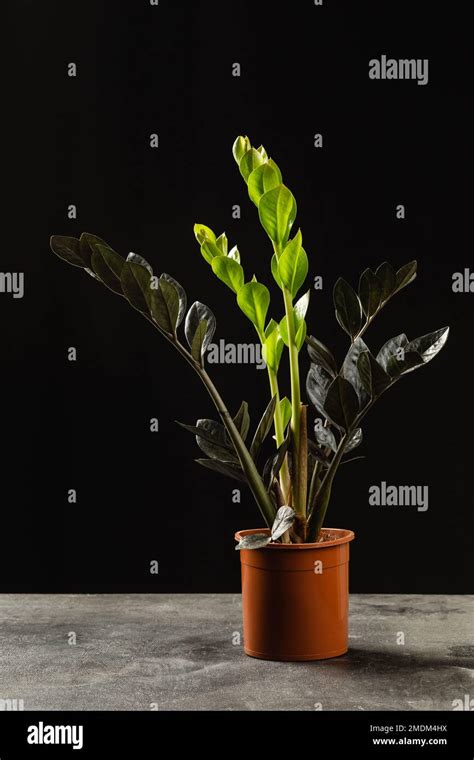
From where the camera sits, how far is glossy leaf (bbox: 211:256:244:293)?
65.6 inches

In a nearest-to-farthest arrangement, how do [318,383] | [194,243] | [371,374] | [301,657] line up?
[371,374]
[301,657]
[318,383]
[194,243]

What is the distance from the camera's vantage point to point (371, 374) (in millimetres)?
1521

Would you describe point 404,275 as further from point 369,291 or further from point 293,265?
point 293,265

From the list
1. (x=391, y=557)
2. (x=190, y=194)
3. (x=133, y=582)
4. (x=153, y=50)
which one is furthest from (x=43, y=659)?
(x=153, y=50)

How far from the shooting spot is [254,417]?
2.29m

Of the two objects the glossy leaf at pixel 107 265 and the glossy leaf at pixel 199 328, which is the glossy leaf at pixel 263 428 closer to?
the glossy leaf at pixel 199 328

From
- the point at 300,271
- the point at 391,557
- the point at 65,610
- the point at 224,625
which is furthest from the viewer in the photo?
the point at 391,557

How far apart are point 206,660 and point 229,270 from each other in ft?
2.34

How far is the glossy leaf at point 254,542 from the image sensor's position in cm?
158

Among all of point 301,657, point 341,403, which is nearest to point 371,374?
point 341,403

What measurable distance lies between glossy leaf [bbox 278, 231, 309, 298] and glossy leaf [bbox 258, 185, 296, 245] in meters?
0.03

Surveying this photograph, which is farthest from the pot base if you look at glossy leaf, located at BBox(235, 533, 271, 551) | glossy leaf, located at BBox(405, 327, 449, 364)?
glossy leaf, located at BBox(405, 327, 449, 364)

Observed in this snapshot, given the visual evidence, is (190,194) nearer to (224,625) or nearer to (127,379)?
(127,379)

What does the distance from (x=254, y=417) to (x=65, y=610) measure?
0.65 metres
